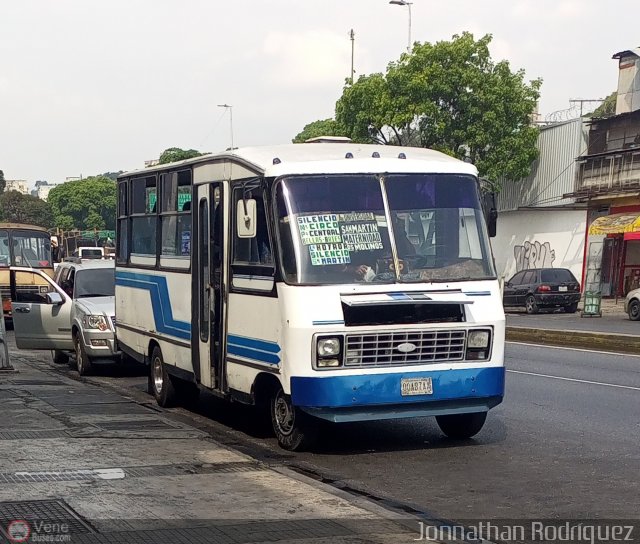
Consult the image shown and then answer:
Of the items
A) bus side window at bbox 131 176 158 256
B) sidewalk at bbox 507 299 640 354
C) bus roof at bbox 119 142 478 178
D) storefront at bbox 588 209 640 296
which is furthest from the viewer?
storefront at bbox 588 209 640 296

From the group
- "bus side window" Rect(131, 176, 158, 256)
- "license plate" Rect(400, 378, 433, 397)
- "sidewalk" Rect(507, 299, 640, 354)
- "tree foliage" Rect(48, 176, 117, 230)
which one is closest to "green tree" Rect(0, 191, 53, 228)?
"tree foliage" Rect(48, 176, 117, 230)

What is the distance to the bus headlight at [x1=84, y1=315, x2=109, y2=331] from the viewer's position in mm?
15898

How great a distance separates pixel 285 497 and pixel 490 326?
2.98 meters

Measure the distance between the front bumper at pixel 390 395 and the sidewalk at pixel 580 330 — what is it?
11671mm

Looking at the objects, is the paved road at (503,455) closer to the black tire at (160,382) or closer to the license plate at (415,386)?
the black tire at (160,382)

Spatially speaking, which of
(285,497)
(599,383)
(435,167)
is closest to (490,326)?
(435,167)

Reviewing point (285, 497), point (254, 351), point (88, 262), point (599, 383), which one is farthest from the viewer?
point (88, 262)

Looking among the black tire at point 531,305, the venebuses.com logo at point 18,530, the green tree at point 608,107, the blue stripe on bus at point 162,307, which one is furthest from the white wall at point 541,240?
the venebuses.com logo at point 18,530

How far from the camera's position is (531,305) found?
35.2 m

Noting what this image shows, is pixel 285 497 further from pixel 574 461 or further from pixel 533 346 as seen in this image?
pixel 533 346

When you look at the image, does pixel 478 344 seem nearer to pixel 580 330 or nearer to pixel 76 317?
pixel 76 317

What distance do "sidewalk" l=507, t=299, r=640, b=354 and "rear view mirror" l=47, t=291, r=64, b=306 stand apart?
10.8 metres

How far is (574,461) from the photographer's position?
29.6 feet

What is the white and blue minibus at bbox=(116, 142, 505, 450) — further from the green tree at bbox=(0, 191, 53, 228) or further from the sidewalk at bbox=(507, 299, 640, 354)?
the green tree at bbox=(0, 191, 53, 228)
